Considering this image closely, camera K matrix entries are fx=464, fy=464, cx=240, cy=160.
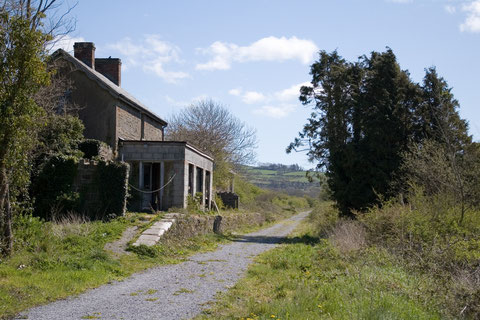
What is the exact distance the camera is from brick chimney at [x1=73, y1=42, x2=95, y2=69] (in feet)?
81.9

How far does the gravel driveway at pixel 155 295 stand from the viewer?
7.70m

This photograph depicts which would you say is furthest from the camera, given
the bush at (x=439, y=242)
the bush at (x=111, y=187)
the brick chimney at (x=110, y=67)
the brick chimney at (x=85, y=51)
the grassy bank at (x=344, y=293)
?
the brick chimney at (x=110, y=67)

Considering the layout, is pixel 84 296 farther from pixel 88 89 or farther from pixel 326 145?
pixel 326 145

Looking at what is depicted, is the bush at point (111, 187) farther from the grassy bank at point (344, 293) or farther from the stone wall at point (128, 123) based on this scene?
the grassy bank at point (344, 293)

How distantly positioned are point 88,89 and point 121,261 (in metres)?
12.1

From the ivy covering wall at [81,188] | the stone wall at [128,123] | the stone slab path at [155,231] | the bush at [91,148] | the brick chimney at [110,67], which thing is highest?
the brick chimney at [110,67]

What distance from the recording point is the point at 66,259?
11242 millimetres

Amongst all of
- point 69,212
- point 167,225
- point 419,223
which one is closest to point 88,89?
point 69,212

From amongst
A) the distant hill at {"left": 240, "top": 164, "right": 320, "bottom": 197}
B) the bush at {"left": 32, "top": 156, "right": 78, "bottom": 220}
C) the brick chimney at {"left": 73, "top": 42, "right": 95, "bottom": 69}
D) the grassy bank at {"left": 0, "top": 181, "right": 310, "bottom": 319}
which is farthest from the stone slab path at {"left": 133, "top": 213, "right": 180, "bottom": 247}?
the distant hill at {"left": 240, "top": 164, "right": 320, "bottom": 197}

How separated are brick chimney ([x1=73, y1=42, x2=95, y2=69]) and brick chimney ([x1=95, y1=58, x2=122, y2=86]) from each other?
2.31 metres

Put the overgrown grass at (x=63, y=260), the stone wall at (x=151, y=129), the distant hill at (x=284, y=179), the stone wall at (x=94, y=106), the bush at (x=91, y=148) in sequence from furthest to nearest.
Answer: the distant hill at (x=284, y=179), the stone wall at (x=151, y=129), the stone wall at (x=94, y=106), the bush at (x=91, y=148), the overgrown grass at (x=63, y=260)

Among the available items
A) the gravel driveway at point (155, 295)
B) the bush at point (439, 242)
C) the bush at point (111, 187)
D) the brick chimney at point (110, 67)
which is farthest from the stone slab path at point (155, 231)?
the brick chimney at point (110, 67)

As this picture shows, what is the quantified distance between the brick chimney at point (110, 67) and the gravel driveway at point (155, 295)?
1693cm

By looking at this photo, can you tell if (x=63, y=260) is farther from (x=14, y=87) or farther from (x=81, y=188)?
(x=81, y=188)
